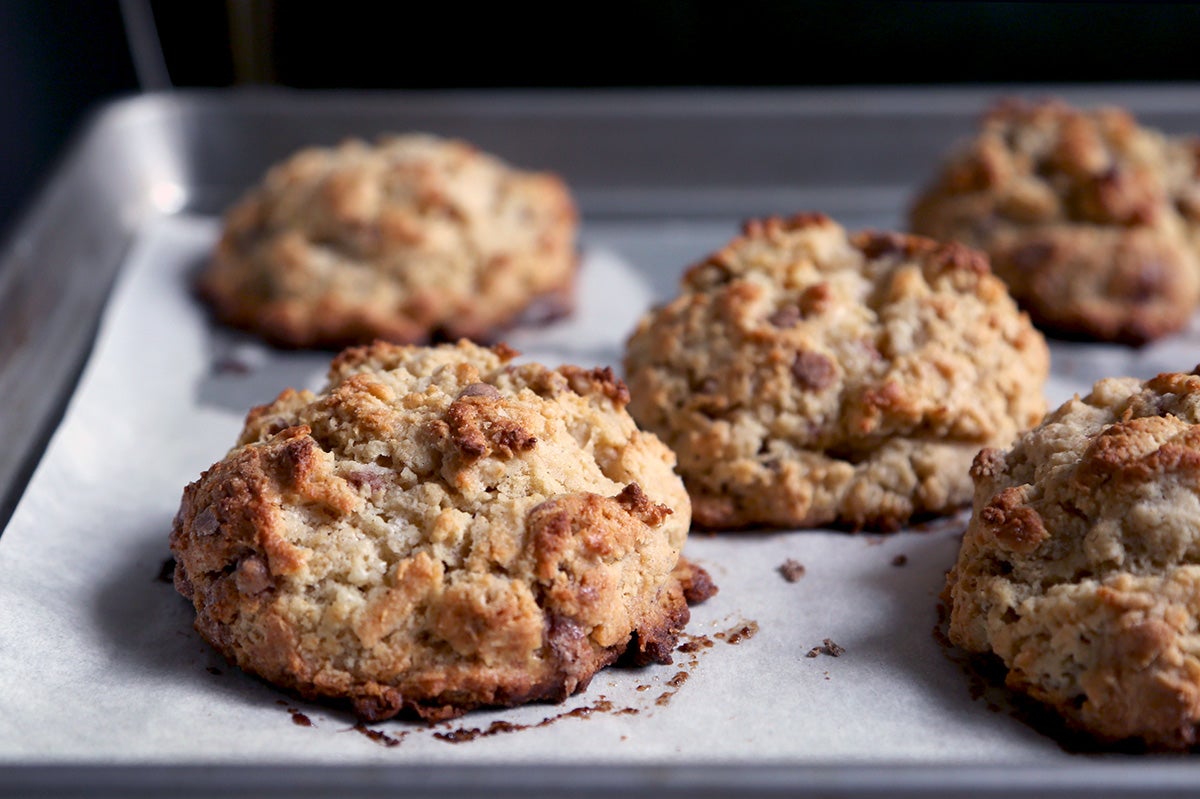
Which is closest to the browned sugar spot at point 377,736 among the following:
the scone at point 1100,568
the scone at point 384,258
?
the scone at point 1100,568

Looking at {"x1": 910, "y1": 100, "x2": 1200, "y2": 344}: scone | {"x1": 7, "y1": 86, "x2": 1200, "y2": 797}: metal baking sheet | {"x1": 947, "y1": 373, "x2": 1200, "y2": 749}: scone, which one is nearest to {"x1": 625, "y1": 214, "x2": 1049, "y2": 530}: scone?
{"x1": 7, "y1": 86, "x2": 1200, "y2": 797}: metal baking sheet

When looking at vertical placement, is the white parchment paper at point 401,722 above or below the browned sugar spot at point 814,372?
below

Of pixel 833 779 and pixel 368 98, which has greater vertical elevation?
pixel 368 98

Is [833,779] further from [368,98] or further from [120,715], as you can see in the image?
[368,98]

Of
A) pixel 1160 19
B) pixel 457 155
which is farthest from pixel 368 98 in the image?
pixel 1160 19

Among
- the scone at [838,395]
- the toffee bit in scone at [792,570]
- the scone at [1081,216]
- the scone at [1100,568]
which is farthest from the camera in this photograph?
the scone at [1081,216]

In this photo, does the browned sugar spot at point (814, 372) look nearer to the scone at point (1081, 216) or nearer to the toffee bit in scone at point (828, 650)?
the toffee bit in scone at point (828, 650)

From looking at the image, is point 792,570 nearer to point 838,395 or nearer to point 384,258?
point 838,395
